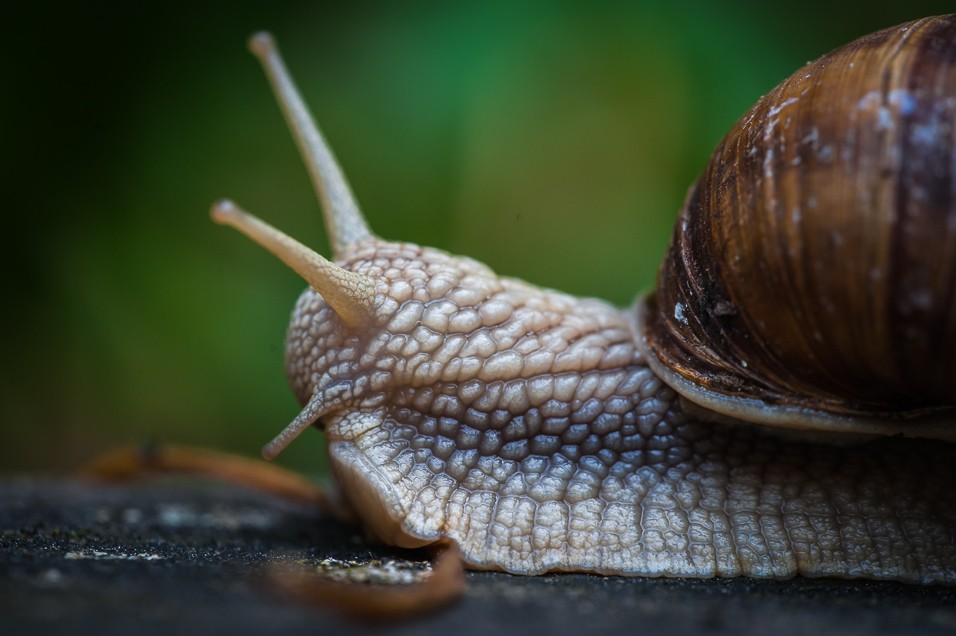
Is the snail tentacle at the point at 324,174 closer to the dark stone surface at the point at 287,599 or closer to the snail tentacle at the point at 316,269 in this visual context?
the snail tentacle at the point at 316,269

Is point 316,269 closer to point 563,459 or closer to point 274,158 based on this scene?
point 563,459

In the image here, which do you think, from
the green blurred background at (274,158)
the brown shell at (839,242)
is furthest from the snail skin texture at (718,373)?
the green blurred background at (274,158)

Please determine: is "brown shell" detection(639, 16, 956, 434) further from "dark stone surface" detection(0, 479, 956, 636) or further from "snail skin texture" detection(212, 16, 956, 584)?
"dark stone surface" detection(0, 479, 956, 636)

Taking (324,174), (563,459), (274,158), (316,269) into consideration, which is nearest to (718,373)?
(563,459)

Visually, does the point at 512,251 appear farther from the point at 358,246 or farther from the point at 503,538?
the point at 503,538

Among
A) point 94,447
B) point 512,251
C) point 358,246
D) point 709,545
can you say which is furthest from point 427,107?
point 709,545
